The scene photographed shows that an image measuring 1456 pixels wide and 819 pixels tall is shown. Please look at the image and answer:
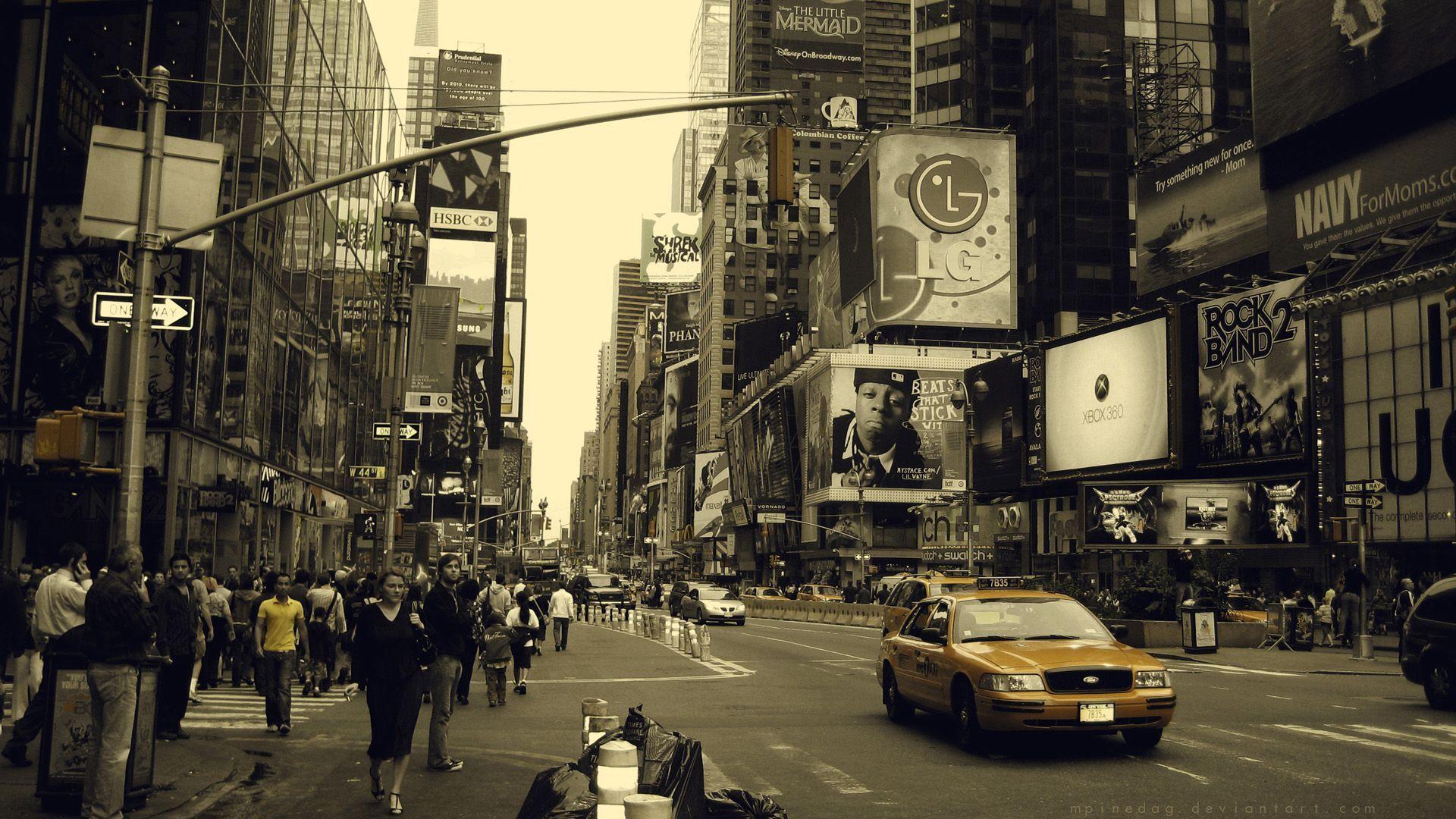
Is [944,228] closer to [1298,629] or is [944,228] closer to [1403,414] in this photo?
[1403,414]

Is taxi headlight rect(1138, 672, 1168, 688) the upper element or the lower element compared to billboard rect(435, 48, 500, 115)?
lower

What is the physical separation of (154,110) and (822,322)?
11237 cm

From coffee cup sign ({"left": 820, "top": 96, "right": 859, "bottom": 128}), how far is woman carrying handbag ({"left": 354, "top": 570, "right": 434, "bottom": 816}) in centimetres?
16382

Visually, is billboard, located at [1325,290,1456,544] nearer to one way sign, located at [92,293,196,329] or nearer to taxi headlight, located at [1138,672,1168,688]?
taxi headlight, located at [1138,672,1168,688]

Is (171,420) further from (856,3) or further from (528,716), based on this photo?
(856,3)

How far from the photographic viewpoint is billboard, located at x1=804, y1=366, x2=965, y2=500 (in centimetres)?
10688

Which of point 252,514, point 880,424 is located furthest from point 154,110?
point 880,424

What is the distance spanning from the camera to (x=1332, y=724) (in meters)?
15.2

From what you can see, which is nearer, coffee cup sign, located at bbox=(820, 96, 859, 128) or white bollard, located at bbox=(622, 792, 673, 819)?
white bollard, located at bbox=(622, 792, 673, 819)

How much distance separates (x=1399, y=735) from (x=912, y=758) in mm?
5724

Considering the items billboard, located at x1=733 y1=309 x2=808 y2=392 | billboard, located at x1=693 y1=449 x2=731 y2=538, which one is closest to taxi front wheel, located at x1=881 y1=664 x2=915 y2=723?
billboard, located at x1=733 y1=309 x2=808 y2=392

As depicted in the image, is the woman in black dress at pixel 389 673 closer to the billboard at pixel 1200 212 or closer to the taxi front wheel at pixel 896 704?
the taxi front wheel at pixel 896 704

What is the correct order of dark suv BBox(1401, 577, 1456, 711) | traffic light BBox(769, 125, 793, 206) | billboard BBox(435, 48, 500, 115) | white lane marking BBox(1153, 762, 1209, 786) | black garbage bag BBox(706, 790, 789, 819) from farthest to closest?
billboard BBox(435, 48, 500, 115) < dark suv BBox(1401, 577, 1456, 711) < traffic light BBox(769, 125, 793, 206) < white lane marking BBox(1153, 762, 1209, 786) < black garbage bag BBox(706, 790, 789, 819)

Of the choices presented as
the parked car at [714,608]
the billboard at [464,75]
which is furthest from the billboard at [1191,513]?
the billboard at [464,75]
